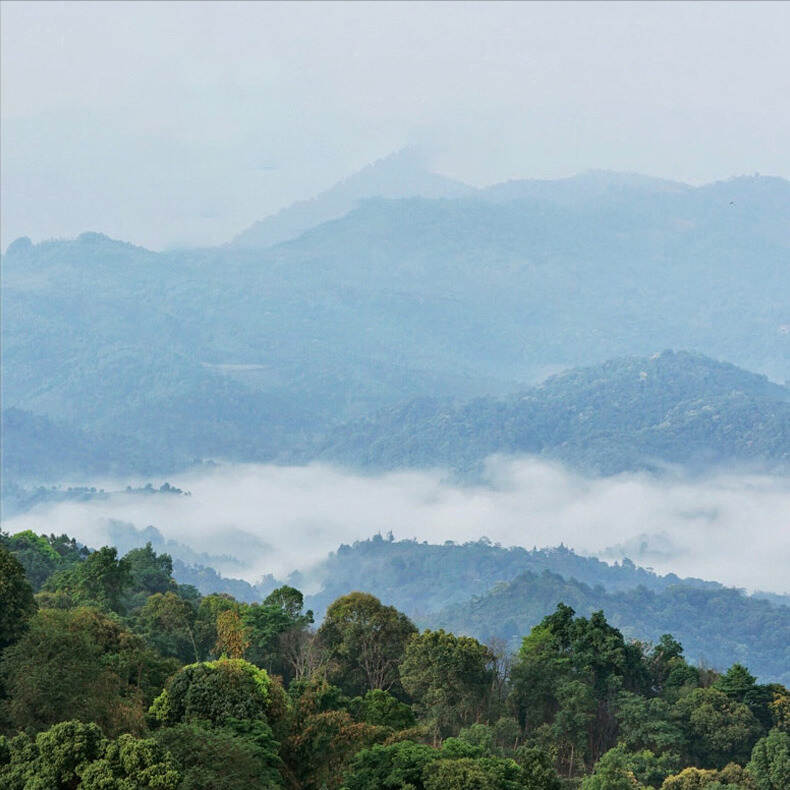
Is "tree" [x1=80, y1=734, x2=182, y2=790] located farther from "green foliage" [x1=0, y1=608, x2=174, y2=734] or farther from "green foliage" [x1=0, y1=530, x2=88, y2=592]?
"green foliage" [x1=0, y1=530, x2=88, y2=592]

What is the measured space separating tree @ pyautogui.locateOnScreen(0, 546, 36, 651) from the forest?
0.17 feet

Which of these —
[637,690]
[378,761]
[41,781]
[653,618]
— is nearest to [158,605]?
[637,690]

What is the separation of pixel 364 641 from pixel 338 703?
44.6 feet

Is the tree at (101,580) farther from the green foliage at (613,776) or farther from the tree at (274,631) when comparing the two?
the green foliage at (613,776)

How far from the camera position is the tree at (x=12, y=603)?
32531 millimetres

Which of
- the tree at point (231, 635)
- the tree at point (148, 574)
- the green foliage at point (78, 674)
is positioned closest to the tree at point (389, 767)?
the green foliage at point (78, 674)

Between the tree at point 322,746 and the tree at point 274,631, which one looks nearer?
the tree at point 322,746

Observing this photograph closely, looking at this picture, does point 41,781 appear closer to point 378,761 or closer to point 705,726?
point 378,761

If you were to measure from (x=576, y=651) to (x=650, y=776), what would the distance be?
8.32 meters

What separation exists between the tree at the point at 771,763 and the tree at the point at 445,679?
9.31 metres

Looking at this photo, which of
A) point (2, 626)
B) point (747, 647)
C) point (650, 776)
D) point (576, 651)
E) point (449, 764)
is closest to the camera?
point (449, 764)

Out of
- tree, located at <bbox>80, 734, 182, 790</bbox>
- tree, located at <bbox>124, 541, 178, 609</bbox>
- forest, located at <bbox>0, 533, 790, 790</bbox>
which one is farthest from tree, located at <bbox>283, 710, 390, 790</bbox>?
tree, located at <bbox>124, 541, 178, 609</bbox>

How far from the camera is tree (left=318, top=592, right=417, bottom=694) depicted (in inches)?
1876

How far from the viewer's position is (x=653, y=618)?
19662cm
